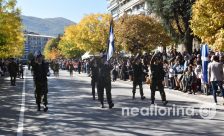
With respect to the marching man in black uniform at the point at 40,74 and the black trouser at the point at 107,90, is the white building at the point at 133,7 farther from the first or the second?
the marching man in black uniform at the point at 40,74

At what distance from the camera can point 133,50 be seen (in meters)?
50.3

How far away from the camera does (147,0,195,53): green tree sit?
39.4m

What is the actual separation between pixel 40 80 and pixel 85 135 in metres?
5.53

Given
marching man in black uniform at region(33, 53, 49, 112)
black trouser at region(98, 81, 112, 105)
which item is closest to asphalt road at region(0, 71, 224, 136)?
black trouser at region(98, 81, 112, 105)

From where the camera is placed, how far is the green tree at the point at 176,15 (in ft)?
129

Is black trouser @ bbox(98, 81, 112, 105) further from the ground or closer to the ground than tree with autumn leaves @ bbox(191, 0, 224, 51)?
closer to the ground

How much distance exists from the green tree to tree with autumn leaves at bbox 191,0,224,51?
1364cm

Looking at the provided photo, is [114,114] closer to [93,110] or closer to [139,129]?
[93,110]

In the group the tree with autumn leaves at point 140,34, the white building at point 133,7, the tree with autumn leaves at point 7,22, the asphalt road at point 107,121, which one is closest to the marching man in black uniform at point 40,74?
the asphalt road at point 107,121

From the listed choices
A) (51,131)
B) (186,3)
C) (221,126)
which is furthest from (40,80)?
(186,3)

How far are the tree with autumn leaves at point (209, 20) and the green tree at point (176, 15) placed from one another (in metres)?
13.6

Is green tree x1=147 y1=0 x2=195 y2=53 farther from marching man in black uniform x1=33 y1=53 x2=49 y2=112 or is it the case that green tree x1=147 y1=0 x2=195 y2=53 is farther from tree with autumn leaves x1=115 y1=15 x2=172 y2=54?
marching man in black uniform x1=33 y1=53 x2=49 y2=112

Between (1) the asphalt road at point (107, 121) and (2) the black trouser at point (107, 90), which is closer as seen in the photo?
(1) the asphalt road at point (107, 121)

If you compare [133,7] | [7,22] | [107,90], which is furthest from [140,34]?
[133,7]
